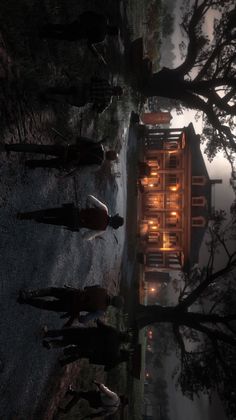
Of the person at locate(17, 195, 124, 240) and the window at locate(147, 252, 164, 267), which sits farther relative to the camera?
the window at locate(147, 252, 164, 267)

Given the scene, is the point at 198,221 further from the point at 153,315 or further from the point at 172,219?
the point at 153,315

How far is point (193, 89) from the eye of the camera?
69.1ft

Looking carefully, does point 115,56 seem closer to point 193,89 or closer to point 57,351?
point 193,89

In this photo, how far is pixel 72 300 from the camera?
28.7 ft

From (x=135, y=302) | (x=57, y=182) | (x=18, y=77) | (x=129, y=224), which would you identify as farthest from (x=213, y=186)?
(x=18, y=77)

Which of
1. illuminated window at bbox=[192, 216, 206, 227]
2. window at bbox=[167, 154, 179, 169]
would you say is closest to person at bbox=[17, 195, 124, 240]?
illuminated window at bbox=[192, 216, 206, 227]

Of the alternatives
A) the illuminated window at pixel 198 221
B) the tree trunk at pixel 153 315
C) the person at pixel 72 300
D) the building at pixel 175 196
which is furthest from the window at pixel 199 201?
the person at pixel 72 300

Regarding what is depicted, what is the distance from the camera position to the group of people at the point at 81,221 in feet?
28.8

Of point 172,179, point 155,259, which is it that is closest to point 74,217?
point 172,179

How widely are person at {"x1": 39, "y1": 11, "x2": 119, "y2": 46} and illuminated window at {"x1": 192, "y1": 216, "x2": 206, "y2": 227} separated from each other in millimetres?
22338

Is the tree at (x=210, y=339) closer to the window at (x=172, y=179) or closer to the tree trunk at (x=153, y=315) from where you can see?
the tree trunk at (x=153, y=315)

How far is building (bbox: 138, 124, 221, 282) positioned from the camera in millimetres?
30625

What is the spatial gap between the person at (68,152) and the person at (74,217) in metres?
1.02

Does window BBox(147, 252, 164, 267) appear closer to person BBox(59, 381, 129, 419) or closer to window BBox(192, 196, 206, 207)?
window BBox(192, 196, 206, 207)
